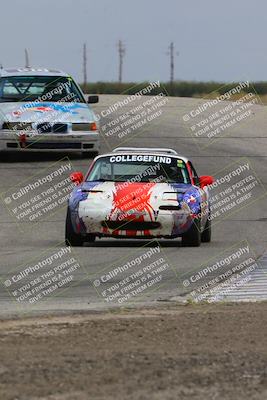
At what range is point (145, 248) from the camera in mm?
13711

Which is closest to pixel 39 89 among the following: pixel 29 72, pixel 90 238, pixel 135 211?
pixel 29 72

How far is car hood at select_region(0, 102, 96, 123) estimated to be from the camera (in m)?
22.6

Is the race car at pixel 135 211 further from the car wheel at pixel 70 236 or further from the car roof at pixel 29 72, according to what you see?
the car roof at pixel 29 72

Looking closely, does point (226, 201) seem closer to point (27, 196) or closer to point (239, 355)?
point (27, 196)

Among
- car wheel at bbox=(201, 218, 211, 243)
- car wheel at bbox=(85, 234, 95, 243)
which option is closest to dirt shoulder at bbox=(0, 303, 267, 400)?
car wheel at bbox=(85, 234, 95, 243)

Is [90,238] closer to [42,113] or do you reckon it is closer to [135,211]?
[135,211]

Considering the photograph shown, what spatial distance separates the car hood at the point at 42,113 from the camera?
22641mm

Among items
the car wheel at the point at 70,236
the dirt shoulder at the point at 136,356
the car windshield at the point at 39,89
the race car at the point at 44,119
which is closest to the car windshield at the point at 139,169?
the car wheel at the point at 70,236

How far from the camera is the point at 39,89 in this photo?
77.8ft

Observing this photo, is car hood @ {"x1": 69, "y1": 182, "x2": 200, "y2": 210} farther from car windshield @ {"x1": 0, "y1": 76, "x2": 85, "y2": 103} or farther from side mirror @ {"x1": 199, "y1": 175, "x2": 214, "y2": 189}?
car windshield @ {"x1": 0, "y1": 76, "x2": 85, "y2": 103}

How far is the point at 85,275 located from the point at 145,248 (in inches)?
107

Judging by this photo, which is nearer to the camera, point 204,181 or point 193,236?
point 193,236

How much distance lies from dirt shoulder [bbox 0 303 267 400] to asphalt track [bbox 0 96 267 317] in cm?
109

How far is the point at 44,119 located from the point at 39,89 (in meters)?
1.30
